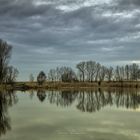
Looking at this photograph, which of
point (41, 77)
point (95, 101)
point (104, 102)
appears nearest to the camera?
point (104, 102)

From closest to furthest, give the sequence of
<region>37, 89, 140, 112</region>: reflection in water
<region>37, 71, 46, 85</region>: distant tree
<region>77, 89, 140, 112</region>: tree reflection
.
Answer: <region>77, 89, 140, 112</region>: tree reflection, <region>37, 89, 140, 112</region>: reflection in water, <region>37, 71, 46, 85</region>: distant tree

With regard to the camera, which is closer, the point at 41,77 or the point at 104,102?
the point at 104,102

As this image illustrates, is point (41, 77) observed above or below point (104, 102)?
above

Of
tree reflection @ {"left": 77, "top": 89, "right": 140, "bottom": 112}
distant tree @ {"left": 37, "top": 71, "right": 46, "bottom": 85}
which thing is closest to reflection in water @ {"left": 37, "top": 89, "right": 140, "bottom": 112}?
tree reflection @ {"left": 77, "top": 89, "right": 140, "bottom": 112}

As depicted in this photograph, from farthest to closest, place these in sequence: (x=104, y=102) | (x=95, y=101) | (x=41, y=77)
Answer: (x=41, y=77)
(x=95, y=101)
(x=104, y=102)

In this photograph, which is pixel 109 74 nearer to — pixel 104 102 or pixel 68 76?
pixel 68 76

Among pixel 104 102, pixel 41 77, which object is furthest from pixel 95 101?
pixel 41 77

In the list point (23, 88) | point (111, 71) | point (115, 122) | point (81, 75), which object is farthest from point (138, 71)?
point (115, 122)

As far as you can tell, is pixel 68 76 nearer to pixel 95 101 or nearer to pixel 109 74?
pixel 109 74

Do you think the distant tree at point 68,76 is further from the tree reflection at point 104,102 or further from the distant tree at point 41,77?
the tree reflection at point 104,102

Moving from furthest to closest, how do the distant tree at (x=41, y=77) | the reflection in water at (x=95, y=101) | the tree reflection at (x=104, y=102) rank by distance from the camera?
the distant tree at (x=41, y=77) → the reflection in water at (x=95, y=101) → the tree reflection at (x=104, y=102)

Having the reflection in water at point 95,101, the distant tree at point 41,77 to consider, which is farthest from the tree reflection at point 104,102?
the distant tree at point 41,77

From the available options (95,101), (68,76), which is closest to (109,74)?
(68,76)

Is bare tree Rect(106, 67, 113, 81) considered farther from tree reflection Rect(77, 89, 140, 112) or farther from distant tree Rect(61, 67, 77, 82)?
tree reflection Rect(77, 89, 140, 112)
